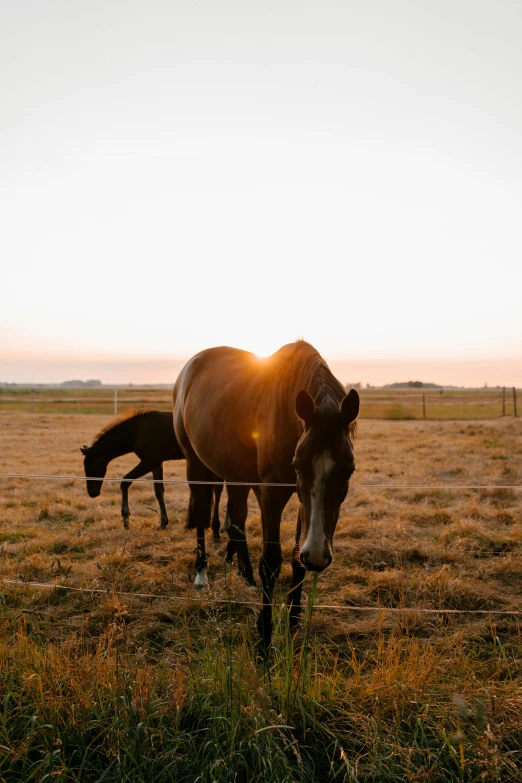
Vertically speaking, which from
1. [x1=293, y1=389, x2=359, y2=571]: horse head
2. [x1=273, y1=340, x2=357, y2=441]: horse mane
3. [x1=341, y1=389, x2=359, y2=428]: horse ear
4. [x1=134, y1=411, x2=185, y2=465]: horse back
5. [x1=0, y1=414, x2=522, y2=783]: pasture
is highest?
[x1=273, y1=340, x2=357, y2=441]: horse mane

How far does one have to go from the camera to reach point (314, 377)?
3.25 meters

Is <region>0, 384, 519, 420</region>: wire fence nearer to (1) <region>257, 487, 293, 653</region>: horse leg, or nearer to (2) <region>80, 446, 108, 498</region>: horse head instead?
(2) <region>80, 446, 108, 498</region>: horse head

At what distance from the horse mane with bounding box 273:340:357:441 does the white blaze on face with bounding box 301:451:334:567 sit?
0.27 meters

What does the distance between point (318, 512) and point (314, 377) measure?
3.05ft

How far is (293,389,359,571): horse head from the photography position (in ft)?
8.80

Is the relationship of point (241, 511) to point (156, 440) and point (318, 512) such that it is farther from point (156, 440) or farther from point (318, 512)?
point (156, 440)

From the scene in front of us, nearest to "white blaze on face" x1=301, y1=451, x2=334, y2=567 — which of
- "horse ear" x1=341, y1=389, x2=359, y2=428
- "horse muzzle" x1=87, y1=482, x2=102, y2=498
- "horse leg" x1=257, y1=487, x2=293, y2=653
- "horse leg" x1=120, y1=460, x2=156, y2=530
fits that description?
"horse ear" x1=341, y1=389, x2=359, y2=428

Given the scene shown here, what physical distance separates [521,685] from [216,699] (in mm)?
1586

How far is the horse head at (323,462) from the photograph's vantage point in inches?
106

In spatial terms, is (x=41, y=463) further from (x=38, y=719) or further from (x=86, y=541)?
(x=38, y=719)

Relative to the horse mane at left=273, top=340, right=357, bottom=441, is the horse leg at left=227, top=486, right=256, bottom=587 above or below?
below

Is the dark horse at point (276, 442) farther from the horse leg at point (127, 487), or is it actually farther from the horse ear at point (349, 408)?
the horse leg at point (127, 487)

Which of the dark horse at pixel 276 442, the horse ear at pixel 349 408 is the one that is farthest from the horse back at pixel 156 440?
the horse ear at pixel 349 408

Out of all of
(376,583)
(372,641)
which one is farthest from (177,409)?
(372,641)
